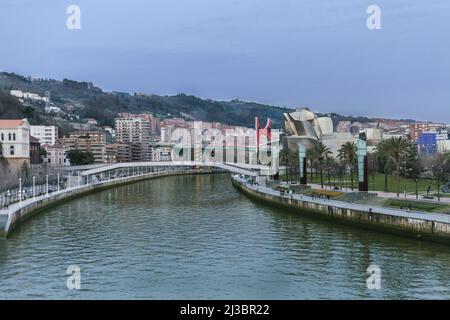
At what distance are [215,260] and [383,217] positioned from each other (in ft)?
23.0

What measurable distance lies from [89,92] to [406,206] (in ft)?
543

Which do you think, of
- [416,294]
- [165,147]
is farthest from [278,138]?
[416,294]

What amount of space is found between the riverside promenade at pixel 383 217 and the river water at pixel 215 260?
388 millimetres

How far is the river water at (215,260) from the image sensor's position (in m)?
10.7

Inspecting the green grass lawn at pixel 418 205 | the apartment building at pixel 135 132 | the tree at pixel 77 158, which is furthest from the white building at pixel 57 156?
the green grass lawn at pixel 418 205

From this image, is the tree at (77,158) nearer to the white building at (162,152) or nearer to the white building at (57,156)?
the white building at (57,156)

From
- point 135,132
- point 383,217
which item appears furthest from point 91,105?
point 383,217

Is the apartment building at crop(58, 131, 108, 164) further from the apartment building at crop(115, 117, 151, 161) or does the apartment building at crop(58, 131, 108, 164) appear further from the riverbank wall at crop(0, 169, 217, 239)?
the apartment building at crop(115, 117, 151, 161)

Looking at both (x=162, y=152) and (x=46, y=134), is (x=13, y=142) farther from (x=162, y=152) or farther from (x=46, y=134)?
(x=162, y=152)

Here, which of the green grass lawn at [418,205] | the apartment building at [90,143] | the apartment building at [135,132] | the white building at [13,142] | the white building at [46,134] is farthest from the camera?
the apartment building at [135,132]

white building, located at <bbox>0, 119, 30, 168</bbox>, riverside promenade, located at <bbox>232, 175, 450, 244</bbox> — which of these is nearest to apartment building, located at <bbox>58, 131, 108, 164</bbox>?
white building, located at <bbox>0, 119, 30, 168</bbox>

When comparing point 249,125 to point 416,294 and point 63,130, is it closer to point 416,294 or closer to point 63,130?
point 63,130

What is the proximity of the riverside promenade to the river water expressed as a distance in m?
0.39
